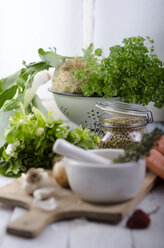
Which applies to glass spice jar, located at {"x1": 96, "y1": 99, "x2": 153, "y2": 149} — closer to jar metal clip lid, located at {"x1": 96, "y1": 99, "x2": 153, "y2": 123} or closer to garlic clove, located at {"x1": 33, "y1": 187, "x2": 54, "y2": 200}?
jar metal clip lid, located at {"x1": 96, "y1": 99, "x2": 153, "y2": 123}

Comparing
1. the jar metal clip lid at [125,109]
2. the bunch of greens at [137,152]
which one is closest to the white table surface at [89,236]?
the bunch of greens at [137,152]

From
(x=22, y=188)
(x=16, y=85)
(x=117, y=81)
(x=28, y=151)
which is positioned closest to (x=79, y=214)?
(x=22, y=188)

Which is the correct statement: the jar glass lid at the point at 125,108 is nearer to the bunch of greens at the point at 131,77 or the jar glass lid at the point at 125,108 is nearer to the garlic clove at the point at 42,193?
the bunch of greens at the point at 131,77

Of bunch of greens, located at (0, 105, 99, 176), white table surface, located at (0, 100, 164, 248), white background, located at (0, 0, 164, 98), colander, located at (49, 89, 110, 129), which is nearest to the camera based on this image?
white table surface, located at (0, 100, 164, 248)

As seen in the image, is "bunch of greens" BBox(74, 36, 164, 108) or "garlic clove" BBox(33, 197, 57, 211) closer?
"garlic clove" BBox(33, 197, 57, 211)

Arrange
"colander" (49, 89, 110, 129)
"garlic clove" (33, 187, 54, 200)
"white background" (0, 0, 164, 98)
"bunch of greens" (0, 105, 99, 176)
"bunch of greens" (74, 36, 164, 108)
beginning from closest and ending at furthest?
"garlic clove" (33, 187, 54, 200) → "bunch of greens" (0, 105, 99, 176) → "bunch of greens" (74, 36, 164, 108) → "colander" (49, 89, 110, 129) → "white background" (0, 0, 164, 98)

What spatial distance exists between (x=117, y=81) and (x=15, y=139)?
0.39 m

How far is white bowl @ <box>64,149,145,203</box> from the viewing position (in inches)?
27.1

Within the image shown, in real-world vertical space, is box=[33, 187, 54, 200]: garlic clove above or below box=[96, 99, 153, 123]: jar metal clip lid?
below

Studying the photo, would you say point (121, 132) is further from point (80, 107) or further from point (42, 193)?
point (42, 193)

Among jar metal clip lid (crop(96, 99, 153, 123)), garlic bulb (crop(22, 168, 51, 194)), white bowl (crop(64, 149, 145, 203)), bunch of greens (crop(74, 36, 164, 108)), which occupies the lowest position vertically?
garlic bulb (crop(22, 168, 51, 194))

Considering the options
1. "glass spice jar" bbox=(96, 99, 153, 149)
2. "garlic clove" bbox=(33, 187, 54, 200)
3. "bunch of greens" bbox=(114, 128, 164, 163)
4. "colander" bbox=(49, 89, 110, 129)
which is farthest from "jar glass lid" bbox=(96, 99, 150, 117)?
"garlic clove" bbox=(33, 187, 54, 200)

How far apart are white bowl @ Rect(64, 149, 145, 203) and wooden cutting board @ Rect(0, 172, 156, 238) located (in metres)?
0.02

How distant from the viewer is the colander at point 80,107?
1.26 meters
